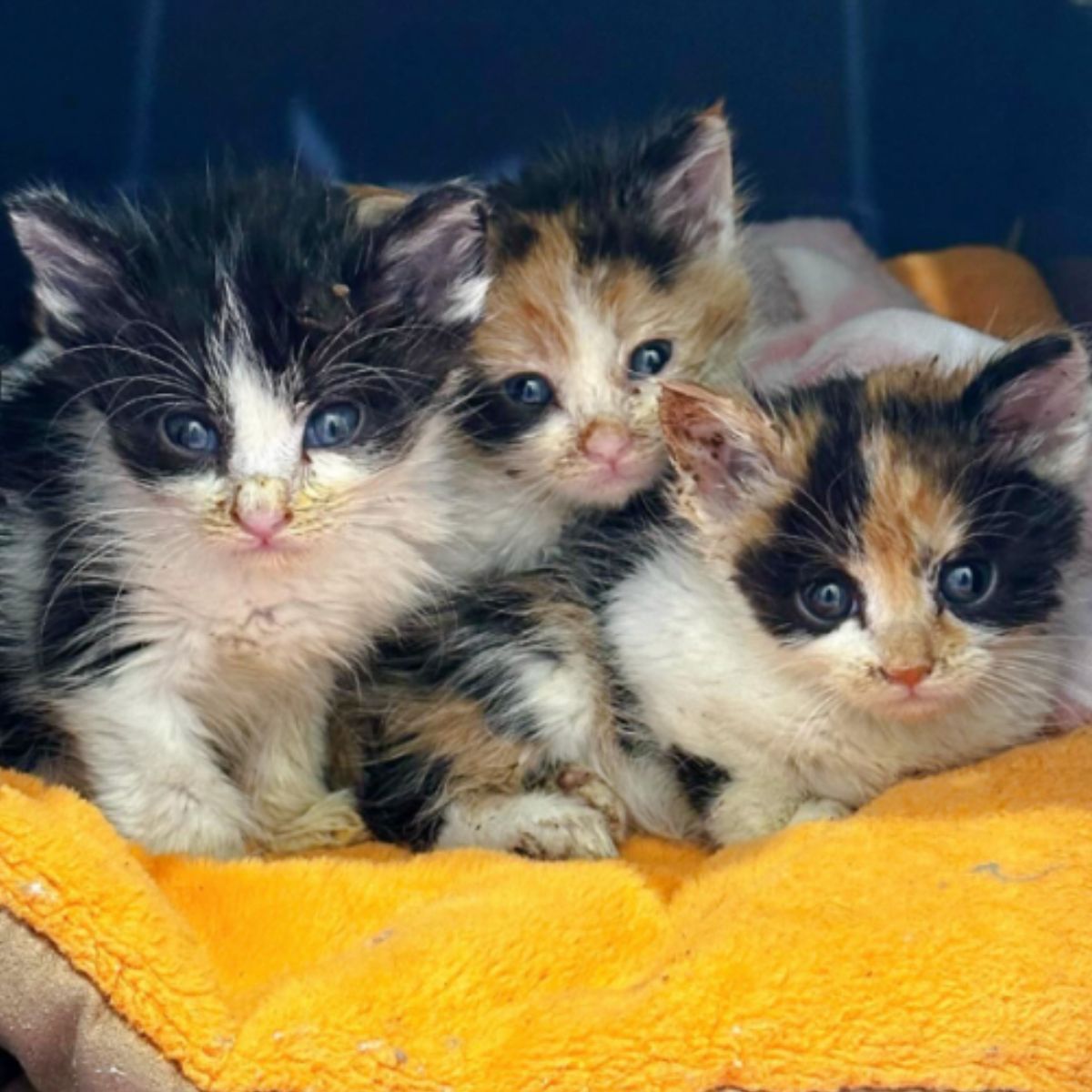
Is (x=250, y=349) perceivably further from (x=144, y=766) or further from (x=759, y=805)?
(x=759, y=805)

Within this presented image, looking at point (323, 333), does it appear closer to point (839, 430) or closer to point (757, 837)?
Result: point (839, 430)

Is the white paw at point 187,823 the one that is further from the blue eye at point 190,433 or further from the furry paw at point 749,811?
the furry paw at point 749,811

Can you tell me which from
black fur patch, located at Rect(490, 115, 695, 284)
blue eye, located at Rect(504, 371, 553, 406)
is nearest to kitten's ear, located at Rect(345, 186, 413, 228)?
black fur patch, located at Rect(490, 115, 695, 284)

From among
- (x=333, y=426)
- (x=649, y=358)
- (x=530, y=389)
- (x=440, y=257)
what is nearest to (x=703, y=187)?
(x=649, y=358)

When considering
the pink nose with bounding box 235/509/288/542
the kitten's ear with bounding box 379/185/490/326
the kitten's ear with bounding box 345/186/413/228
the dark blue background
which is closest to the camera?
the pink nose with bounding box 235/509/288/542

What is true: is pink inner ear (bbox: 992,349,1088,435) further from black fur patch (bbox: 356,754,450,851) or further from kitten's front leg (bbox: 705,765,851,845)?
black fur patch (bbox: 356,754,450,851)

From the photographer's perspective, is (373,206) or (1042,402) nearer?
(1042,402)

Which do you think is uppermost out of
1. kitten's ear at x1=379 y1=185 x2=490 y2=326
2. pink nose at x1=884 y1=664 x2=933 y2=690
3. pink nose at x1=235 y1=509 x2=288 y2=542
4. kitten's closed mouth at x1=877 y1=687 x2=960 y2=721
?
kitten's ear at x1=379 y1=185 x2=490 y2=326

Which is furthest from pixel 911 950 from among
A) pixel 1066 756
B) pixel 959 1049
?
pixel 1066 756
